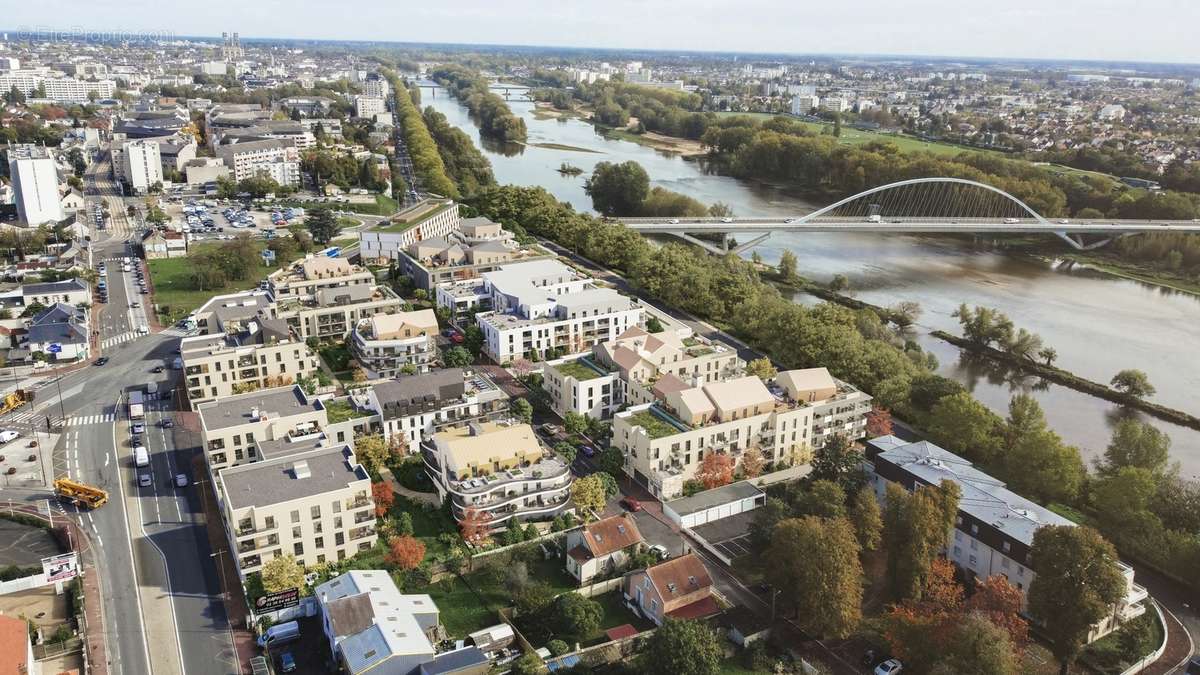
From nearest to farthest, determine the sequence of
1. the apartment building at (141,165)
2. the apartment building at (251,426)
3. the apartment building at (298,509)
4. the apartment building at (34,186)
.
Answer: the apartment building at (298,509)
the apartment building at (251,426)
the apartment building at (34,186)
the apartment building at (141,165)

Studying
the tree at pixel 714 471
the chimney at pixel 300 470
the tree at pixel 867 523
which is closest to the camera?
the tree at pixel 867 523

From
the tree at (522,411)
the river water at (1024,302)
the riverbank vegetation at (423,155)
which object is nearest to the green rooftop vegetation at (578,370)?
the tree at (522,411)

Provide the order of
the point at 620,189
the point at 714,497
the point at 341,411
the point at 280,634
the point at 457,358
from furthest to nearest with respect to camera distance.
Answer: the point at 620,189 < the point at 457,358 < the point at 341,411 < the point at 714,497 < the point at 280,634

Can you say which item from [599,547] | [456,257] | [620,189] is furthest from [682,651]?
[620,189]

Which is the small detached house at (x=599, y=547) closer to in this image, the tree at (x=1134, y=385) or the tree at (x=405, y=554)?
the tree at (x=405, y=554)

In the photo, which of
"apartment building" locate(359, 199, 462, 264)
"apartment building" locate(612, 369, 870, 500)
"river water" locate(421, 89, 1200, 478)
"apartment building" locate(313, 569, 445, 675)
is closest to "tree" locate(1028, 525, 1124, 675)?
"apartment building" locate(612, 369, 870, 500)

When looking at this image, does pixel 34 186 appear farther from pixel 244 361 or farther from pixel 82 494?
pixel 82 494
